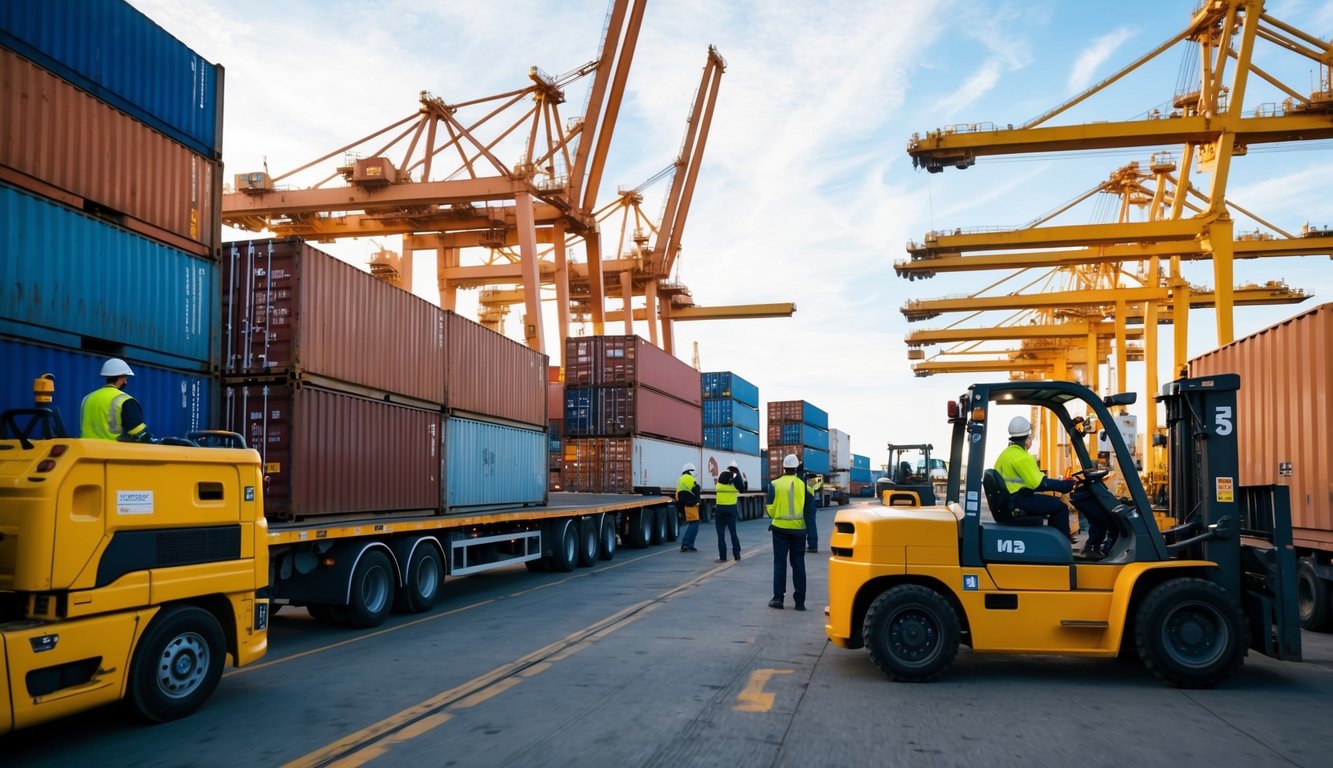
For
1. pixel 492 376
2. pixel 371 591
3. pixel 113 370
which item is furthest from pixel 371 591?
pixel 492 376

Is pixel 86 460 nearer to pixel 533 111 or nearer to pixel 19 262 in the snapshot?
pixel 19 262

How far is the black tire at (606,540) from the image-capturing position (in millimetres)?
18219

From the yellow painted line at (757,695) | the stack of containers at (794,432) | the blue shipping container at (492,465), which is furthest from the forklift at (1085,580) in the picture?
the stack of containers at (794,432)

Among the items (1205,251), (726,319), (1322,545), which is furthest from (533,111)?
(1322,545)

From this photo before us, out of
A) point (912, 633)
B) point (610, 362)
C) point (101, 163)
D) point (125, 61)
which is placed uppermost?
point (125, 61)

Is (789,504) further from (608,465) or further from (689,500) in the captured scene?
(608,465)

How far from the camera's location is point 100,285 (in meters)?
8.61

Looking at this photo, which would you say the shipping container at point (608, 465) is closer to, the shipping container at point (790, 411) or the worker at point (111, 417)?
the worker at point (111, 417)

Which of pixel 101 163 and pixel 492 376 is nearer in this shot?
pixel 101 163

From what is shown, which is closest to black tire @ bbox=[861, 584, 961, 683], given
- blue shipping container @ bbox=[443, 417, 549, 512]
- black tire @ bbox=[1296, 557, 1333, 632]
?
black tire @ bbox=[1296, 557, 1333, 632]

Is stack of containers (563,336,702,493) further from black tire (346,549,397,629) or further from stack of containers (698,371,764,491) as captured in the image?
black tire (346,549,397,629)

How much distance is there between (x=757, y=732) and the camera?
214 inches

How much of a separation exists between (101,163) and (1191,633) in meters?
10.3

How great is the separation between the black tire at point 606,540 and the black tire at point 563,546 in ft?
5.46
